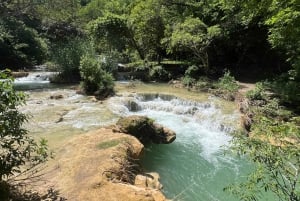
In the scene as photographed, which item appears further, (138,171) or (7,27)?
(7,27)

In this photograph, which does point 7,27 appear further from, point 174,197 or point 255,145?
point 255,145

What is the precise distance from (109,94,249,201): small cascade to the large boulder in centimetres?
34

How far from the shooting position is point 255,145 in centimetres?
378

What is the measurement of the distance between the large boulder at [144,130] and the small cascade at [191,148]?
34 centimetres

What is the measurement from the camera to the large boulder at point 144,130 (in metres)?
9.55

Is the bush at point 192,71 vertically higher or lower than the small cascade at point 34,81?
higher

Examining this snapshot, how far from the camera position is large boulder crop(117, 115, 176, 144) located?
9.55 m

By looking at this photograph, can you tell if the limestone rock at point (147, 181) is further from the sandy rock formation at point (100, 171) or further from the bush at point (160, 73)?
the bush at point (160, 73)

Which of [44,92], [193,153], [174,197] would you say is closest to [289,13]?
[193,153]

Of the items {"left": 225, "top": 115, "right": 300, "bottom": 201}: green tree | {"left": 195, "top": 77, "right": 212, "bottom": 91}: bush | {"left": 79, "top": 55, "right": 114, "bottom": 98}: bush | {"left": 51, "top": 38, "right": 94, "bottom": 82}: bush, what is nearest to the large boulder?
{"left": 225, "top": 115, "right": 300, "bottom": 201}: green tree

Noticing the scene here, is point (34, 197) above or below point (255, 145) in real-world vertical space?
below

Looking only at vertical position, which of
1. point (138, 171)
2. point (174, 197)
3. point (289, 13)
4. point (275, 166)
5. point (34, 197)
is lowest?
point (174, 197)

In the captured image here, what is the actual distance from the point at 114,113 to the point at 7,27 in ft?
59.9

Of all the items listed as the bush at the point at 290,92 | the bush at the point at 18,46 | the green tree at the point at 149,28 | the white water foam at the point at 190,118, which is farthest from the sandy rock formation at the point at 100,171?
the bush at the point at 18,46
